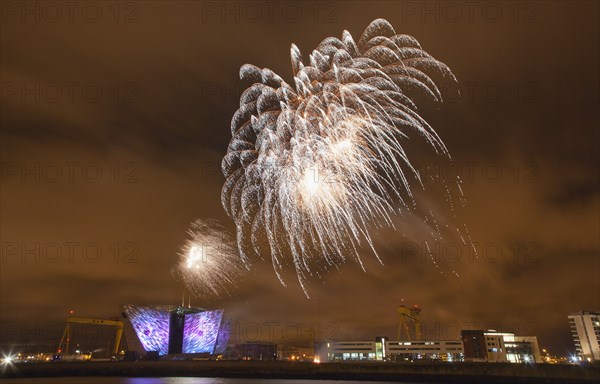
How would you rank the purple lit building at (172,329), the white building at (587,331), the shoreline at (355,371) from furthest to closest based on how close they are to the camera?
the white building at (587,331)
the purple lit building at (172,329)
the shoreline at (355,371)

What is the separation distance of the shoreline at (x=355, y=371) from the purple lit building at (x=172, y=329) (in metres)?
39.7

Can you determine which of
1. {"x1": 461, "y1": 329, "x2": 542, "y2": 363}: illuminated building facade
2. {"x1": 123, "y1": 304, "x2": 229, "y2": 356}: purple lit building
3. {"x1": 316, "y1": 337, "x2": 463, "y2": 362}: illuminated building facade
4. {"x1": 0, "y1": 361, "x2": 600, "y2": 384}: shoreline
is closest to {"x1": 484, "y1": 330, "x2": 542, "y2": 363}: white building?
{"x1": 461, "y1": 329, "x2": 542, "y2": 363}: illuminated building facade

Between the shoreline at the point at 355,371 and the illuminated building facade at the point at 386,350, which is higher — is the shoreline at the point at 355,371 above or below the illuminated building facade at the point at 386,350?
below

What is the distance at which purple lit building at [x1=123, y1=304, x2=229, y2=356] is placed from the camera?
363 ft

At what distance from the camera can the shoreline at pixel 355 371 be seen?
47.5 m

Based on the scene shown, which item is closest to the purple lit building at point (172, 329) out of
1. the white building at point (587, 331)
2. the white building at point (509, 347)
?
the white building at point (509, 347)

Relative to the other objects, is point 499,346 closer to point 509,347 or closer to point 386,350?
point 509,347

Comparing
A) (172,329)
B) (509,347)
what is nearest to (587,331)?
(509,347)

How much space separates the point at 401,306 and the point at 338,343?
29.7m

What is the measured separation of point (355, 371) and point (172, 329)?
66.2 metres

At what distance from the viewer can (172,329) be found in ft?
366

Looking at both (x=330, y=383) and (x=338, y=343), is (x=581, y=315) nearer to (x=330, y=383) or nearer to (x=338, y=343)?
(x=338, y=343)

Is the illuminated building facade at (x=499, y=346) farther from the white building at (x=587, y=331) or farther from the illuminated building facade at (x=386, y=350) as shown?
the white building at (x=587, y=331)

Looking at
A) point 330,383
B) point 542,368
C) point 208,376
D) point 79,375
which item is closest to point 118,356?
point 79,375
